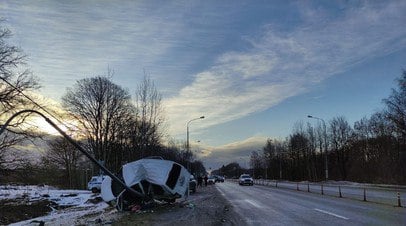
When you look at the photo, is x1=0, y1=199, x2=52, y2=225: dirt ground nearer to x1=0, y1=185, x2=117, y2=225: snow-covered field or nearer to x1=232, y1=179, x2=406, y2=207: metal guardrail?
x1=0, y1=185, x2=117, y2=225: snow-covered field

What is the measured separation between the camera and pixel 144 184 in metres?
24.1

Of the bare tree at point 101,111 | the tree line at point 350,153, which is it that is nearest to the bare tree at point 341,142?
the tree line at point 350,153

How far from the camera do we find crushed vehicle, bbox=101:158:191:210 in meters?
23.7

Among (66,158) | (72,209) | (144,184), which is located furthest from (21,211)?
(66,158)

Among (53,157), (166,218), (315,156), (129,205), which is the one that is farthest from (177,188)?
(315,156)

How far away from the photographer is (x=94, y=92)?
7762 cm

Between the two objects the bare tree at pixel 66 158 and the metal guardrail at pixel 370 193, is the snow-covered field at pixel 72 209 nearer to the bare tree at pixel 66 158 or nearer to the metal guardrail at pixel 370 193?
the metal guardrail at pixel 370 193

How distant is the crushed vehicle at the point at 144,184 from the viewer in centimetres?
2372

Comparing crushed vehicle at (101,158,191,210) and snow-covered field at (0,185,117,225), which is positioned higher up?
crushed vehicle at (101,158,191,210)

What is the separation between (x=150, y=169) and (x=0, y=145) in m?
Answer: 20.8

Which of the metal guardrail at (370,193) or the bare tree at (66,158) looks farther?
the bare tree at (66,158)

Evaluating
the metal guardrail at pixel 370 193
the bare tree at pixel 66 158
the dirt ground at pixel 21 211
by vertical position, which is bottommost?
the dirt ground at pixel 21 211

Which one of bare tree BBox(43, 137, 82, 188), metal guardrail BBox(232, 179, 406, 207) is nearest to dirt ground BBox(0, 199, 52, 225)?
metal guardrail BBox(232, 179, 406, 207)

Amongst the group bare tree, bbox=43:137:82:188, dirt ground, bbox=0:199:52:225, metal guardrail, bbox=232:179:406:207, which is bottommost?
dirt ground, bbox=0:199:52:225
